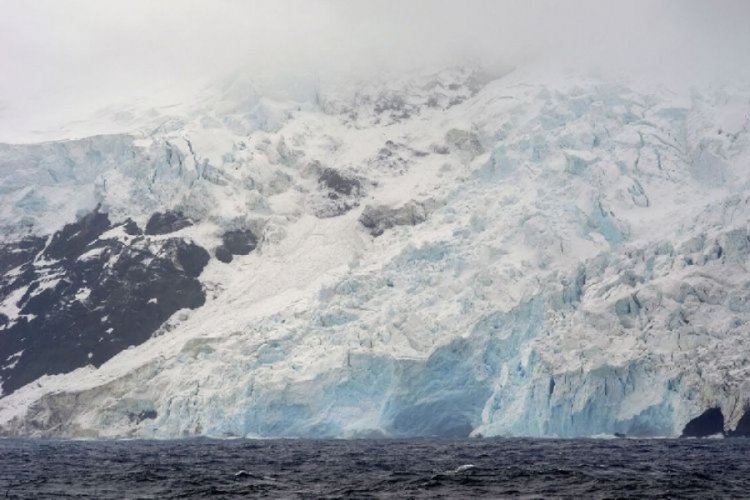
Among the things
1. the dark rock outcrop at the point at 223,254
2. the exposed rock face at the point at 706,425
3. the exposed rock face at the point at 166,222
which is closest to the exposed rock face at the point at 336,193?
the dark rock outcrop at the point at 223,254

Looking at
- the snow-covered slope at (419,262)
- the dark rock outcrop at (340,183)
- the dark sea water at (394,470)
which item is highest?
the dark rock outcrop at (340,183)

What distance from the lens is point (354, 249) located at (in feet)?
358

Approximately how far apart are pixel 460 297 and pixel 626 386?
18.2 metres

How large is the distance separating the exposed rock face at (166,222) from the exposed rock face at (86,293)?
1.73m

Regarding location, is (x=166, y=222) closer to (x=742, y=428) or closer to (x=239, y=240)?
(x=239, y=240)

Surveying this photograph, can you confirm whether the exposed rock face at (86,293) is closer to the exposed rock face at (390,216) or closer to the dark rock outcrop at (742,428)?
the exposed rock face at (390,216)

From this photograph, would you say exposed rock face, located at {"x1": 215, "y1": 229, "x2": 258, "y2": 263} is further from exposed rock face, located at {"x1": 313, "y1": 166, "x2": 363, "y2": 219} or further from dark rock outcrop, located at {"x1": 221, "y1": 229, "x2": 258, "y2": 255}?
exposed rock face, located at {"x1": 313, "y1": 166, "x2": 363, "y2": 219}

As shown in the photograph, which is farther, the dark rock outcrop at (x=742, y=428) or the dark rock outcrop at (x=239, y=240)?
the dark rock outcrop at (x=239, y=240)

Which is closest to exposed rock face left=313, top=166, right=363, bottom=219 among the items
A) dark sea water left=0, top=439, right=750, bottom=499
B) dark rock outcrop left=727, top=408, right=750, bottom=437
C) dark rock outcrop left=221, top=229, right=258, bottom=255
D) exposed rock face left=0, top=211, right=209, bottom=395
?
dark rock outcrop left=221, top=229, right=258, bottom=255

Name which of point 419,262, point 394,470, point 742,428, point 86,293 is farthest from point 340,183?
point 394,470

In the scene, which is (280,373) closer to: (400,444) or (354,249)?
(400,444)

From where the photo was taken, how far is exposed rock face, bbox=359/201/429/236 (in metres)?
111

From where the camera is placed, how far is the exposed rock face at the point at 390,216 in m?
111

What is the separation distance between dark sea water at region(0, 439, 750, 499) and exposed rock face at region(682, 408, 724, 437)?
1684mm
